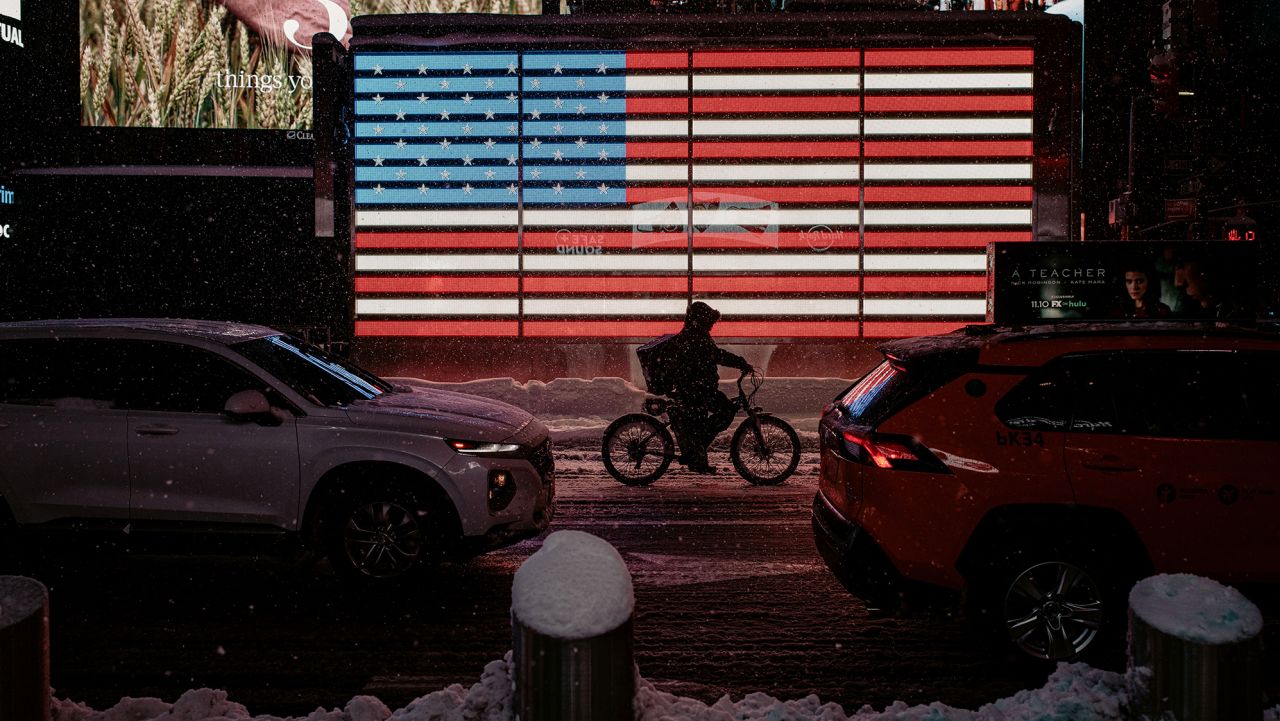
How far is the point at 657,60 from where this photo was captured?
698 inches

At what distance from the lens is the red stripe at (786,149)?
17703mm

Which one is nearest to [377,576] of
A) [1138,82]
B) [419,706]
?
[419,706]

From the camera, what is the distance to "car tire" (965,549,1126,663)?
505 centimetres

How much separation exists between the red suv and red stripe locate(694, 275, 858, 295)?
493 inches

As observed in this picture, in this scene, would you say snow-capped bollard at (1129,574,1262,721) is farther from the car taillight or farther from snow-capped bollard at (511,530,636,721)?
the car taillight

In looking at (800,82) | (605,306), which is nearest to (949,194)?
(800,82)

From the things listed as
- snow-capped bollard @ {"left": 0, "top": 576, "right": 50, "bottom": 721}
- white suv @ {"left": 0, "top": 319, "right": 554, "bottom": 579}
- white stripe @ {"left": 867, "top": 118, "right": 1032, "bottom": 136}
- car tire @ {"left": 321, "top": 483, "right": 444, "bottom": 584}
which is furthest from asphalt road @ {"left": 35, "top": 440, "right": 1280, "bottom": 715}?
white stripe @ {"left": 867, "top": 118, "right": 1032, "bottom": 136}

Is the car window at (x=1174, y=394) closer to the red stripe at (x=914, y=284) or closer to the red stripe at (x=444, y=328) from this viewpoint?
the red stripe at (x=914, y=284)

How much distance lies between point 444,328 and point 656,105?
532 centimetres

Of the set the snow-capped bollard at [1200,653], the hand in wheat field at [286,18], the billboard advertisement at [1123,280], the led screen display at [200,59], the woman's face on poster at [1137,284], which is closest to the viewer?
the snow-capped bollard at [1200,653]

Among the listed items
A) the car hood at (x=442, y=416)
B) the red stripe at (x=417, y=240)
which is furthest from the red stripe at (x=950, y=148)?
the car hood at (x=442, y=416)

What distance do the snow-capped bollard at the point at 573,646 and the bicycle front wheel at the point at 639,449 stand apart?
814cm

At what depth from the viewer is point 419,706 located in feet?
11.9

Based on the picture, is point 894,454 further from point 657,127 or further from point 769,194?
point 657,127
